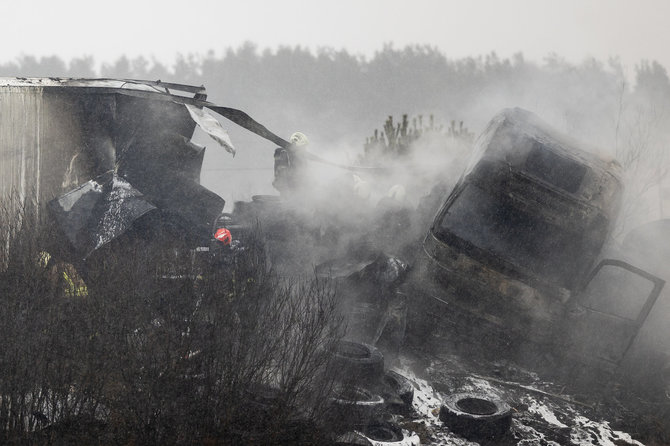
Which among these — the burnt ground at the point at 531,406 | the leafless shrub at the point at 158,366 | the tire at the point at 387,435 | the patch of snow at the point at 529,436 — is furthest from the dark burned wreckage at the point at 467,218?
the leafless shrub at the point at 158,366

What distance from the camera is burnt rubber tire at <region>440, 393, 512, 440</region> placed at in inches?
213

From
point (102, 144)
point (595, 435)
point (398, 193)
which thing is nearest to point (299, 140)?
point (398, 193)

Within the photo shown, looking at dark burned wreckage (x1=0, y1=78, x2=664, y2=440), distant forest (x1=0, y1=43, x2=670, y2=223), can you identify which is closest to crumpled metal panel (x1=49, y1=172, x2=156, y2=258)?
dark burned wreckage (x1=0, y1=78, x2=664, y2=440)

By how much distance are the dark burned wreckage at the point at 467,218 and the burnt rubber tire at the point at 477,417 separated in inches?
45.2

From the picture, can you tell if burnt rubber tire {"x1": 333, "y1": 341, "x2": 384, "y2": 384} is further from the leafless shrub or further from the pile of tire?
the leafless shrub

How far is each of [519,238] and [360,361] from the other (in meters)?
2.42

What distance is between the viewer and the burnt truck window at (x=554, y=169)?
671cm

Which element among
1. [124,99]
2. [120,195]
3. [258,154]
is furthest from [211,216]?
[258,154]

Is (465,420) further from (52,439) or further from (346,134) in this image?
(346,134)

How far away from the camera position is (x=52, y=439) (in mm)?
3656

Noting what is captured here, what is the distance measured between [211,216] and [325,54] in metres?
40.2

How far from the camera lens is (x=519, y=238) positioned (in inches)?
255

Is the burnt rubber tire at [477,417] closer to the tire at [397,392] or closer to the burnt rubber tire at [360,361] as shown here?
the tire at [397,392]

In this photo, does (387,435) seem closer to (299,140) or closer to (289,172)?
(289,172)
